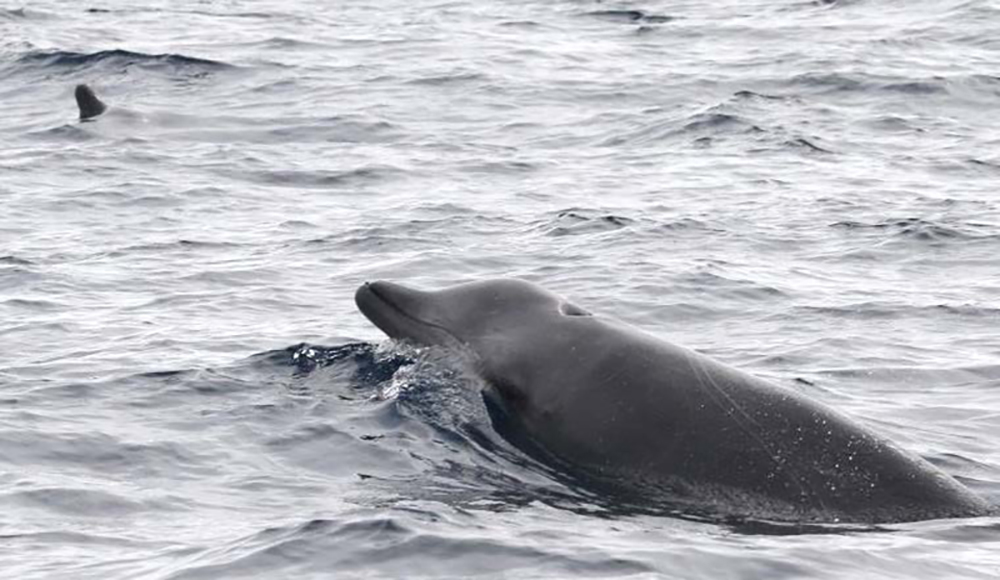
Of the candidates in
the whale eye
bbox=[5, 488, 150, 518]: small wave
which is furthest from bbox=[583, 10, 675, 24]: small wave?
bbox=[5, 488, 150, 518]: small wave

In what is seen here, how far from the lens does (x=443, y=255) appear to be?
2047 cm

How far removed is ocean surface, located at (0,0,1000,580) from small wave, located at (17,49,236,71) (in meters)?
0.08

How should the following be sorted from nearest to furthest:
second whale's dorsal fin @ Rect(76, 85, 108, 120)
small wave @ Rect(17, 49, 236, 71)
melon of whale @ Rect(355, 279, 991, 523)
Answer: melon of whale @ Rect(355, 279, 991, 523) < second whale's dorsal fin @ Rect(76, 85, 108, 120) < small wave @ Rect(17, 49, 236, 71)

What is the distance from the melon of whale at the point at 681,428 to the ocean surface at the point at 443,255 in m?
0.27

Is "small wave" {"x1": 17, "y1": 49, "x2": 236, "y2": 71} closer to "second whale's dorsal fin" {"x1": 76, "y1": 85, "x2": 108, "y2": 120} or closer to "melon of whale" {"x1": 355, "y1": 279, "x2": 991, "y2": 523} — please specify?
"second whale's dorsal fin" {"x1": 76, "y1": 85, "x2": 108, "y2": 120}

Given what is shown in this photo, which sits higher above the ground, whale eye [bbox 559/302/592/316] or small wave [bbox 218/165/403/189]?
whale eye [bbox 559/302/592/316]

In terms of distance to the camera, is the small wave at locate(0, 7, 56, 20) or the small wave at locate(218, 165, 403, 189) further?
the small wave at locate(0, 7, 56, 20)

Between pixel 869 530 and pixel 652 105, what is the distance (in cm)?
1972

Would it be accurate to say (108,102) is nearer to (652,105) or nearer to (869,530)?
(652,105)

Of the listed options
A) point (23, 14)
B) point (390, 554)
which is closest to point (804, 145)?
point (390, 554)

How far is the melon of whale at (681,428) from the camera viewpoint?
11.5 metres

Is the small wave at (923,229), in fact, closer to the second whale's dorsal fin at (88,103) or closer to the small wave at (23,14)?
the second whale's dorsal fin at (88,103)

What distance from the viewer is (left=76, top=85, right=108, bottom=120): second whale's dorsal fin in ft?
95.1

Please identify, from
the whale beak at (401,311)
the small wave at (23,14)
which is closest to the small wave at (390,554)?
the whale beak at (401,311)
